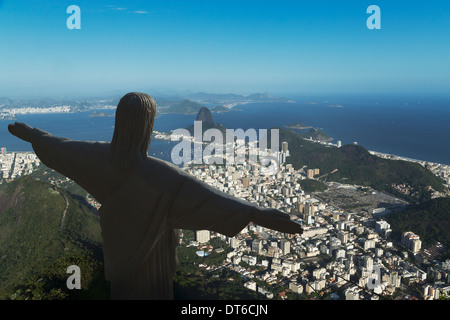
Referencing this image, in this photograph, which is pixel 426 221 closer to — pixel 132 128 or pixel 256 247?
pixel 256 247

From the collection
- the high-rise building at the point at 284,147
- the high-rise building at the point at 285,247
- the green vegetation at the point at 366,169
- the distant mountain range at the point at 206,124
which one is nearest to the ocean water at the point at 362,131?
the distant mountain range at the point at 206,124

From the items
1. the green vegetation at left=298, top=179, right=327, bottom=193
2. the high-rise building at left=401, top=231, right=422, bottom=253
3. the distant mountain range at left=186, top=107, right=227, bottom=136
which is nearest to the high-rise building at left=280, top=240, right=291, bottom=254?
the high-rise building at left=401, top=231, right=422, bottom=253

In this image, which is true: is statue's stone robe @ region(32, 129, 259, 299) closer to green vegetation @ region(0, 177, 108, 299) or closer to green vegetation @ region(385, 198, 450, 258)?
green vegetation @ region(0, 177, 108, 299)

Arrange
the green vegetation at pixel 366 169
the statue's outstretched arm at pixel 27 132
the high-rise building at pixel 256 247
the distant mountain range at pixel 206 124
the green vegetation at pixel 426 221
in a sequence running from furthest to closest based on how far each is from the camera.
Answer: the distant mountain range at pixel 206 124 → the green vegetation at pixel 366 169 → the green vegetation at pixel 426 221 → the high-rise building at pixel 256 247 → the statue's outstretched arm at pixel 27 132

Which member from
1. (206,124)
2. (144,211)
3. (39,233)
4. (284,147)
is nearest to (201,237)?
(39,233)

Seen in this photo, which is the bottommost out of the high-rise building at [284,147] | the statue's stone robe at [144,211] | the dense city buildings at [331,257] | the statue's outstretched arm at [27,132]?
the dense city buildings at [331,257]

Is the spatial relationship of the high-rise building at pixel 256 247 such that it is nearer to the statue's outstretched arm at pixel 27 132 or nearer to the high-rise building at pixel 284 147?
the statue's outstretched arm at pixel 27 132

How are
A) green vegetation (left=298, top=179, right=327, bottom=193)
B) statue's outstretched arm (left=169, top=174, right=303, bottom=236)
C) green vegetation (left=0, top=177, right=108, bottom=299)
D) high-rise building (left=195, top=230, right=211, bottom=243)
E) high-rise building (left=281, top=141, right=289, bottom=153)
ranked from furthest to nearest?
high-rise building (left=281, top=141, right=289, bottom=153) < green vegetation (left=298, top=179, right=327, bottom=193) < high-rise building (left=195, top=230, right=211, bottom=243) < green vegetation (left=0, top=177, right=108, bottom=299) < statue's outstretched arm (left=169, top=174, right=303, bottom=236)
